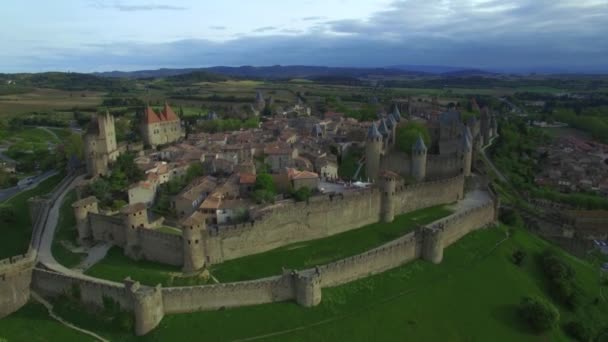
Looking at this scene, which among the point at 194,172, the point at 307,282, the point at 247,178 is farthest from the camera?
the point at 194,172

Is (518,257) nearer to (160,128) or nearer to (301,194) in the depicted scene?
(301,194)

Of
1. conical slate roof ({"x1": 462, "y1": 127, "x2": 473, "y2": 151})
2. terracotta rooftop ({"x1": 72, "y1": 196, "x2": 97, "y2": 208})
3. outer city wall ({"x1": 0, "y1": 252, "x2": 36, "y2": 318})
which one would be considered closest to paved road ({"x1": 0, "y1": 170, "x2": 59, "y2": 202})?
terracotta rooftop ({"x1": 72, "y1": 196, "x2": 97, "y2": 208})

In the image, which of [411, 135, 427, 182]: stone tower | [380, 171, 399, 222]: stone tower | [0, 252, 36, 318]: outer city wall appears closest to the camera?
[0, 252, 36, 318]: outer city wall

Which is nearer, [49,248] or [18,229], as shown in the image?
[49,248]

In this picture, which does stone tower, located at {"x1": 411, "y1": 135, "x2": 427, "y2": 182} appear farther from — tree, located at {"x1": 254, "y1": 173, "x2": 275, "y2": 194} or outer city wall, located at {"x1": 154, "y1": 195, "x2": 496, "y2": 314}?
tree, located at {"x1": 254, "y1": 173, "x2": 275, "y2": 194}

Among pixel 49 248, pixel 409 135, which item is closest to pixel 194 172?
pixel 49 248

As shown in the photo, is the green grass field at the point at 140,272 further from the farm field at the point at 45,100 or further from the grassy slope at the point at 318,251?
the farm field at the point at 45,100
